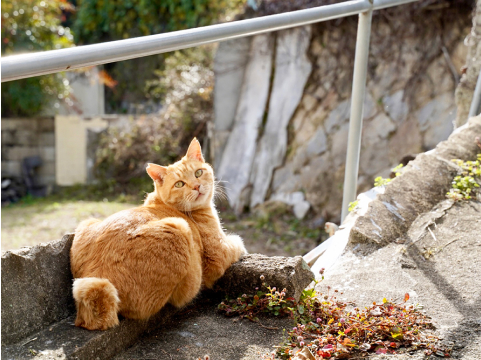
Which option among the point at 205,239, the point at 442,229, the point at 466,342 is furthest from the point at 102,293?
the point at 442,229

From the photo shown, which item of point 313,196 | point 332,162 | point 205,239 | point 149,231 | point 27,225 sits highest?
point 149,231

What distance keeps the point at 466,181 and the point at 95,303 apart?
189cm

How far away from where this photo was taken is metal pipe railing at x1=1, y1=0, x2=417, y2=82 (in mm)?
1009

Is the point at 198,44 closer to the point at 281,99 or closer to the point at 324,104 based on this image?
the point at 324,104

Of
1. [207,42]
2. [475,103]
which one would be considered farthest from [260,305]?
[475,103]

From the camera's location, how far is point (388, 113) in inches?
245

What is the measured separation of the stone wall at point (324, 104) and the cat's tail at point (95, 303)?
5.01m

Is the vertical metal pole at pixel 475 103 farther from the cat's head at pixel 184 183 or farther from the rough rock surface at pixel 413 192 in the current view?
the cat's head at pixel 184 183

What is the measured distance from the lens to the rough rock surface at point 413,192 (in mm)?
2090

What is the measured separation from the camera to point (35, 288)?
1.46 meters

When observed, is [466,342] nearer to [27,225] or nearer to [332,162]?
[332,162]

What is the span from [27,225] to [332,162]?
4386 millimetres

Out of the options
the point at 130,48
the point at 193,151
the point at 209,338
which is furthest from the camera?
the point at 193,151

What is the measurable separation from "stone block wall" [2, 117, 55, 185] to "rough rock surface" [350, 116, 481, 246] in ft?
26.8
